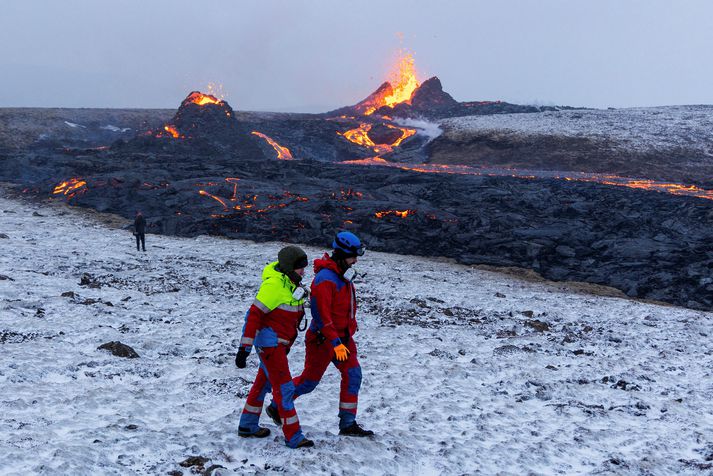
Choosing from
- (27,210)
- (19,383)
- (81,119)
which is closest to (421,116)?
(81,119)

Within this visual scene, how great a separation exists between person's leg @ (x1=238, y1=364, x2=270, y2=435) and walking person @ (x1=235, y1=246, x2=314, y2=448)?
0.37 ft

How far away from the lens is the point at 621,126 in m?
64.6

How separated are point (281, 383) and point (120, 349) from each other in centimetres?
514

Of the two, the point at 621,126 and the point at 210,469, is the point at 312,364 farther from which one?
the point at 621,126

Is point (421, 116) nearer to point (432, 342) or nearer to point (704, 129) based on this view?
point (704, 129)

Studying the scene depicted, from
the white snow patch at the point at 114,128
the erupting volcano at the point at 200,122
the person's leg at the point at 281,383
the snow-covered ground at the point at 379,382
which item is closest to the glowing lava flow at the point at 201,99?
the erupting volcano at the point at 200,122

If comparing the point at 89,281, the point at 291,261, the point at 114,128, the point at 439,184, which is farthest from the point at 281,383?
the point at 114,128

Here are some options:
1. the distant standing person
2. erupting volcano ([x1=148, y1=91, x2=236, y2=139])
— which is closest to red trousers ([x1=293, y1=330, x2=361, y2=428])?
the distant standing person

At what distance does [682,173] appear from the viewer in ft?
166

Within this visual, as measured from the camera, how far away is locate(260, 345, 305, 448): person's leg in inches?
247

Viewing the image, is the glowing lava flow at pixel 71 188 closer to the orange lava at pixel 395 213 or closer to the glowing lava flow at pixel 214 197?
the glowing lava flow at pixel 214 197

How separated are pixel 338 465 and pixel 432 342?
6544 millimetres

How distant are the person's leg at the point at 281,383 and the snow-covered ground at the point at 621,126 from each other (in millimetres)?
59192

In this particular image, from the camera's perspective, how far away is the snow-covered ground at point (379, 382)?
6.52 metres
